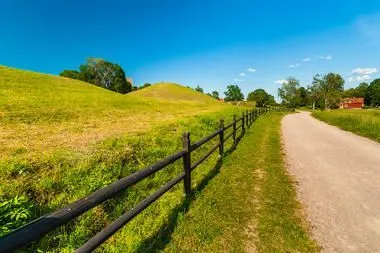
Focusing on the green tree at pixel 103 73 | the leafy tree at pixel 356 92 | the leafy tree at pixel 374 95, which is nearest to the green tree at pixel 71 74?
the green tree at pixel 103 73

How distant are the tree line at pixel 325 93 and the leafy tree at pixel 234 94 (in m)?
45.5

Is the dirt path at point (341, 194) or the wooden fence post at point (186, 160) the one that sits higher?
the wooden fence post at point (186, 160)

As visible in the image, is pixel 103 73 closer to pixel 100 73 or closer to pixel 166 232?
pixel 100 73

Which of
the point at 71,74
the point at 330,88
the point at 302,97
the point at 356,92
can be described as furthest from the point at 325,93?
the point at 71,74

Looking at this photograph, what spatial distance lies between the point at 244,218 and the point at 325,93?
315 feet

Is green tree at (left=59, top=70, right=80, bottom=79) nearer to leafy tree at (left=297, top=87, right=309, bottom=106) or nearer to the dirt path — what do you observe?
leafy tree at (left=297, top=87, right=309, bottom=106)

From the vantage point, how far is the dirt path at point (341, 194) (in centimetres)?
402

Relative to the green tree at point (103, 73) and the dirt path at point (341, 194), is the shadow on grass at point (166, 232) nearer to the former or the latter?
the dirt path at point (341, 194)

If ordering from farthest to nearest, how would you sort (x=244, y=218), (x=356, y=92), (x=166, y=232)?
(x=356, y=92), (x=244, y=218), (x=166, y=232)

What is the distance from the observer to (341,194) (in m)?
5.72

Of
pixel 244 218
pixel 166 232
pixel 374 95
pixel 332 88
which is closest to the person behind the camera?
pixel 166 232

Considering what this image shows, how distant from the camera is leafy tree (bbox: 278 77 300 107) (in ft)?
377

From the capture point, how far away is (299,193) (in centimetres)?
597

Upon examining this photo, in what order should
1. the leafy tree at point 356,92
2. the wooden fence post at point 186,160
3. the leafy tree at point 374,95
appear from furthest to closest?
the leafy tree at point 356,92, the leafy tree at point 374,95, the wooden fence post at point 186,160
